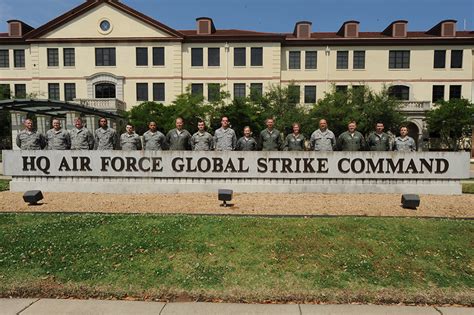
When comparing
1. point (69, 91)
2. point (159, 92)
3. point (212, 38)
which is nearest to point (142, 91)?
point (159, 92)

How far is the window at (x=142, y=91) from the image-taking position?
35.8m

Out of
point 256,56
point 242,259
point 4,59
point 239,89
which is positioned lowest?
point 242,259

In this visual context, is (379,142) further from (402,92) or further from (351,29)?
(351,29)

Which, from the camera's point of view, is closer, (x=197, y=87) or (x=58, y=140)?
(x=58, y=140)

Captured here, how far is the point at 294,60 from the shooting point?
3678 centimetres

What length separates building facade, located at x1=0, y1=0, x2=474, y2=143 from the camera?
35.1 meters

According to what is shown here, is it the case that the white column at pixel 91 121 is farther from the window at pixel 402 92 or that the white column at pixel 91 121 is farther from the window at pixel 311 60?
the window at pixel 402 92

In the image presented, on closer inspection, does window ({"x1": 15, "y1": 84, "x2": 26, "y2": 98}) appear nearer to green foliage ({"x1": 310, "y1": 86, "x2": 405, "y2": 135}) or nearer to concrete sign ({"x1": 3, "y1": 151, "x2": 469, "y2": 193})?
green foliage ({"x1": 310, "y1": 86, "x2": 405, "y2": 135})

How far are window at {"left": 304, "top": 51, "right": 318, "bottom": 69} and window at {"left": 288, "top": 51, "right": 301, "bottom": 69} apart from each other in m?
0.77

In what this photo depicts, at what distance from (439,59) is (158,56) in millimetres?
30132

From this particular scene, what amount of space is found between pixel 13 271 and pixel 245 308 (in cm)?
318

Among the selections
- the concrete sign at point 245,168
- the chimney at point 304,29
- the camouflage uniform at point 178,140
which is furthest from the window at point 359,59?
the camouflage uniform at point 178,140

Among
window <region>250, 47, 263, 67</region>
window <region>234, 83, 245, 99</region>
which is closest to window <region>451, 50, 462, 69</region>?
window <region>250, 47, 263, 67</region>

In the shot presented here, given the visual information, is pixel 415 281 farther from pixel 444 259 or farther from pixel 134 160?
pixel 134 160
